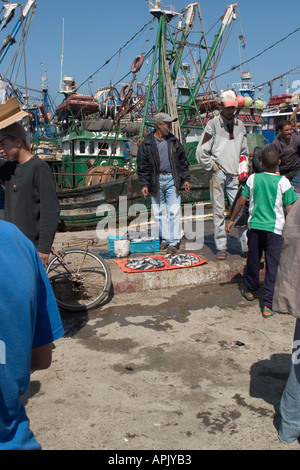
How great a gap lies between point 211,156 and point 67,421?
14.1 ft

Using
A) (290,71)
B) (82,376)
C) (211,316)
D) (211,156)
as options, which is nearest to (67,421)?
(82,376)

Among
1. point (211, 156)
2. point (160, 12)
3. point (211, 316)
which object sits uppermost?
point (160, 12)

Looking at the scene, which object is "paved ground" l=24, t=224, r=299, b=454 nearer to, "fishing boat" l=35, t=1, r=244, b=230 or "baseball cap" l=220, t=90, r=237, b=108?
"baseball cap" l=220, t=90, r=237, b=108

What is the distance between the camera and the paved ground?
8.79 feet

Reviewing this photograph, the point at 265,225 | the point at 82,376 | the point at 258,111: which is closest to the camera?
the point at 82,376

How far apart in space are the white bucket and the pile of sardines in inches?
11.3

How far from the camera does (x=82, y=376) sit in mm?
3480

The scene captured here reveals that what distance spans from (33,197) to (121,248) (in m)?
2.82

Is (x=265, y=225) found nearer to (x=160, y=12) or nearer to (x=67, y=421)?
(x=67, y=421)

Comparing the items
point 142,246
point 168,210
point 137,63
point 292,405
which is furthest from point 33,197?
point 137,63

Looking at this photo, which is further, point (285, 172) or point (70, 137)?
point (70, 137)

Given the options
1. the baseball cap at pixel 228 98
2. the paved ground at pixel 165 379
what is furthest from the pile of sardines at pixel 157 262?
the baseball cap at pixel 228 98

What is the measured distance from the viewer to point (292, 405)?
2.50 meters

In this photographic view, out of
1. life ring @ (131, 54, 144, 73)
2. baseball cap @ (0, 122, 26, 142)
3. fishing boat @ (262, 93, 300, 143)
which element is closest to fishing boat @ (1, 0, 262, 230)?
life ring @ (131, 54, 144, 73)
